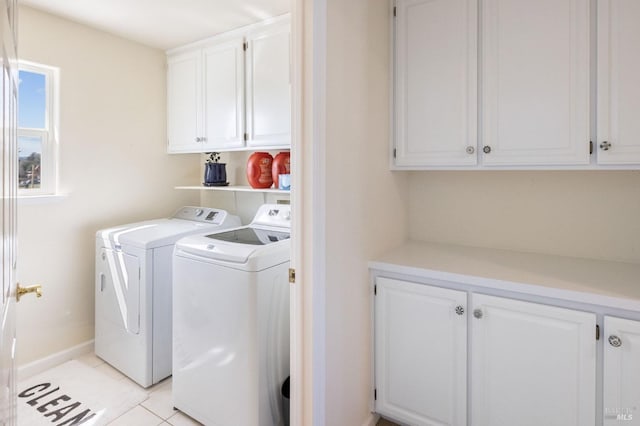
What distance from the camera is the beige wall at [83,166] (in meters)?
2.33

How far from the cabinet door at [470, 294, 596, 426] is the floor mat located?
1.96 meters

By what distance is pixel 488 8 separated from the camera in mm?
1612

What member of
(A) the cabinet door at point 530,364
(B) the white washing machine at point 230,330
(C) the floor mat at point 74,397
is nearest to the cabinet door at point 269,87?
(B) the white washing machine at point 230,330

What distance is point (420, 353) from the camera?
5.38 feet

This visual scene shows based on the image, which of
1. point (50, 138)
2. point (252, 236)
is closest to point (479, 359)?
point (252, 236)

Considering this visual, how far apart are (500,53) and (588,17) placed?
12.9 inches

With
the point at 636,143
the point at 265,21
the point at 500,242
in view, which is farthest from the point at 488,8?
the point at 265,21

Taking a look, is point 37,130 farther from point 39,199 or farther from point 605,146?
point 605,146

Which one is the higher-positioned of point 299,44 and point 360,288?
point 299,44

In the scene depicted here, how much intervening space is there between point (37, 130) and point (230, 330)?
200 centimetres

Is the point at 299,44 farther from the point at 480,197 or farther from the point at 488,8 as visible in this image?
the point at 480,197

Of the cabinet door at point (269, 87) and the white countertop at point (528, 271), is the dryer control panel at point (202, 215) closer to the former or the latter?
the cabinet door at point (269, 87)

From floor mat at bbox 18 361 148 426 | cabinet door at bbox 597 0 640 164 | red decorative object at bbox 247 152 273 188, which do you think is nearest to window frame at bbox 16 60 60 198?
floor mat at bbox 18 361 148 426

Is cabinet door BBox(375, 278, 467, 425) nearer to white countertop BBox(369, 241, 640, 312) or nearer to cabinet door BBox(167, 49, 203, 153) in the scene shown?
white countertop BBox(369, 241, 640, 312)
